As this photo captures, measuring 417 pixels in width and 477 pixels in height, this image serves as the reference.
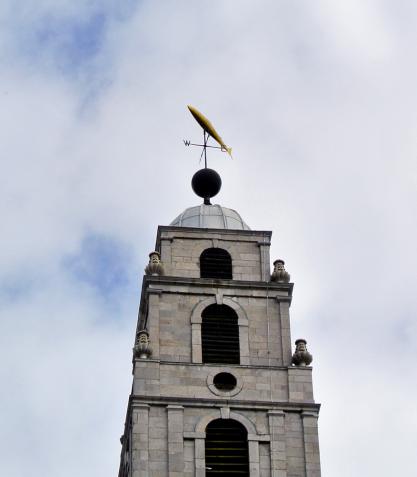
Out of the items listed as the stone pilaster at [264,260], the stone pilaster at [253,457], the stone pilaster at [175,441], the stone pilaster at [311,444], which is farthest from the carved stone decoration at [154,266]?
the stone pilaster at [253,457]

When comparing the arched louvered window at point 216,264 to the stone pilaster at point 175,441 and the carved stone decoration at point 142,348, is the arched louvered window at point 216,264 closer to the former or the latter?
the carved stone decoration at point 142,348

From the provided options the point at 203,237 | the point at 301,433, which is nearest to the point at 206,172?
the point at 203,237

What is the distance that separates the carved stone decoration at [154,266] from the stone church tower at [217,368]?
0.14 feet

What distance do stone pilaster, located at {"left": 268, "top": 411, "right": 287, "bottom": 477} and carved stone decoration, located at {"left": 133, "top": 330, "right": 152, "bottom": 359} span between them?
5.42m

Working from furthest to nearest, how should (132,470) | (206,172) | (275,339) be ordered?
(206,172), (275,339), (132,470)

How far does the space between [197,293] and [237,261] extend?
2905mm

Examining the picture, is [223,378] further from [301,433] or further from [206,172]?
[206,172]

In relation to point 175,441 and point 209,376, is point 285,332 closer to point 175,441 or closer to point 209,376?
point 209,376

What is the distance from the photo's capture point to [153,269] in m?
69.1

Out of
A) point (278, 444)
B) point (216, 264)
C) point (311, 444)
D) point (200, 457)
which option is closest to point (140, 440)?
point (200, 457)

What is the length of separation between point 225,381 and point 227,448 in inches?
126

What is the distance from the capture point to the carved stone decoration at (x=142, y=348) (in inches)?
2589

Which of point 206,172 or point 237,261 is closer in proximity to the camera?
point 237,261

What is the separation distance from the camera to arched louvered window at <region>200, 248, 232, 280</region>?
70.0m
